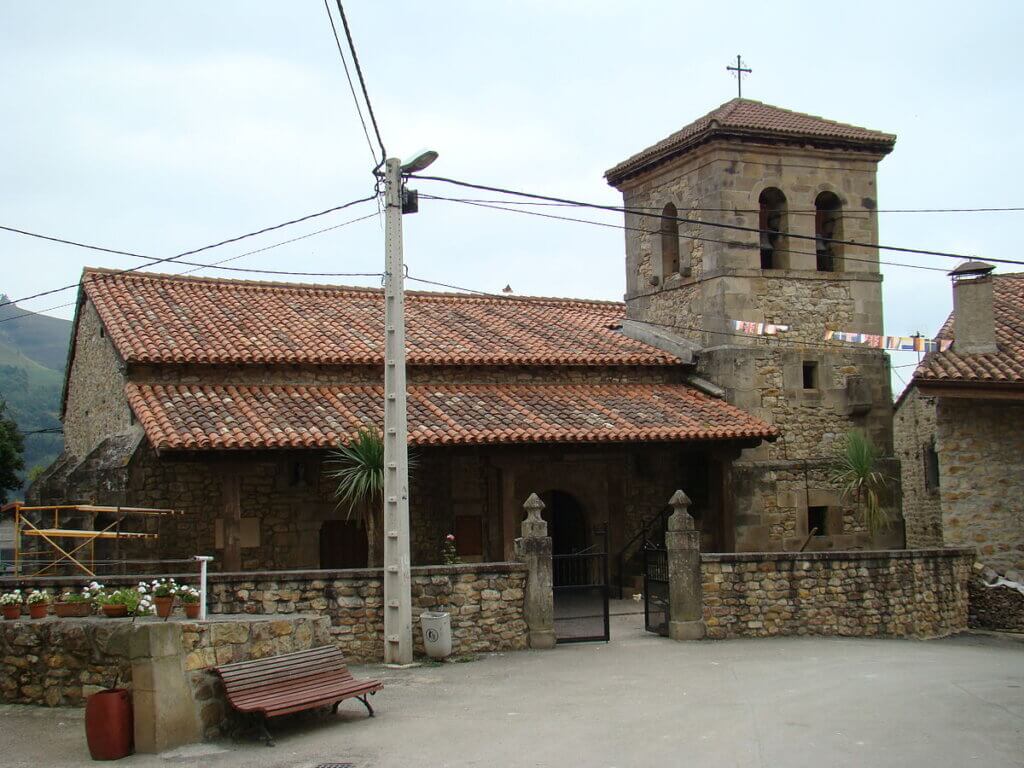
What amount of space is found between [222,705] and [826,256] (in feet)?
51.0

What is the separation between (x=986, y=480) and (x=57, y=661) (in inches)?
559

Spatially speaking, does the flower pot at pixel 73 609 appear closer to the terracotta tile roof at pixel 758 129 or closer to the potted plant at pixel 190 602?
the potted plant at pixel 190 602

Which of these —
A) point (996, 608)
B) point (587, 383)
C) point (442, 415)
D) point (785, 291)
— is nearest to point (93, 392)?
point (442, 415)

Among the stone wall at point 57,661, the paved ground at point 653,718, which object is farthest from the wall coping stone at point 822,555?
the stone wall at point 57,661

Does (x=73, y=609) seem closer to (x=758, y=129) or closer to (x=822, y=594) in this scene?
(x=822, y=594)

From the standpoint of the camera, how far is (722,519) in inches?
794

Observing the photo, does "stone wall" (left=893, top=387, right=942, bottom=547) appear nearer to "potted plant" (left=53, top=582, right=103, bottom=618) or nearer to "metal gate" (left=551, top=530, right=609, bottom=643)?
"metal gate" (left=551, top=530, right=609, bottom=643)

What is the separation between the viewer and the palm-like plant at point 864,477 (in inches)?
781

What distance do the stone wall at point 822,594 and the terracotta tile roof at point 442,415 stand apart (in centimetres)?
362

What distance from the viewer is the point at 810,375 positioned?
21.3 metres

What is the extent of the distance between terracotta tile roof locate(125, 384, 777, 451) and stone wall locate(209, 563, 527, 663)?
3469 millimetres

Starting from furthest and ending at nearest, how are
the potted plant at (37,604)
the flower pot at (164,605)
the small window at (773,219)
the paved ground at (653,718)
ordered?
the small window at (773,219)
the potted plant at (37,604)
the flower pot at (164,605)
the paved ground at (653,718)

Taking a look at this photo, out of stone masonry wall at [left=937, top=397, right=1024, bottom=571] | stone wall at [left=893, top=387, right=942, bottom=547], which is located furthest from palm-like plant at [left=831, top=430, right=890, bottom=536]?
stone wall at [left=893, top=387, right=942, bottom=547]

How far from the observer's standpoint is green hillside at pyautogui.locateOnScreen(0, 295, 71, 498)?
264 feet
